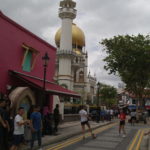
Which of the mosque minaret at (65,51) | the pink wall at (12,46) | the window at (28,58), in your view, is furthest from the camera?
the mosque minaret at (65,51)

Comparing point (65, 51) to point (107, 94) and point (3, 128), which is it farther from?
point (3, 128)

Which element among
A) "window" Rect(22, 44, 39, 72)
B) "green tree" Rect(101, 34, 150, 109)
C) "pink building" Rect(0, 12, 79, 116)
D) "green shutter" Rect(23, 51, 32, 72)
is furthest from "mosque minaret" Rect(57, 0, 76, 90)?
"green shutter" Rect(23, 51, 32, 72)

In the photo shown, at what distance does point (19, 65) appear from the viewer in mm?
16594

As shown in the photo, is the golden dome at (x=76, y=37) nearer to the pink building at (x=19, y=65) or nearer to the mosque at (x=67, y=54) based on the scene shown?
the mosque at (x=67, y=54)

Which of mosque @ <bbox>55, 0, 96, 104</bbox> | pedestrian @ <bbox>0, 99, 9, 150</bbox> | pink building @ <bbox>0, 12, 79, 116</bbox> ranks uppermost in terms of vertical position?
mosque @ <bbox>55, 0, 96, 104</bbox>

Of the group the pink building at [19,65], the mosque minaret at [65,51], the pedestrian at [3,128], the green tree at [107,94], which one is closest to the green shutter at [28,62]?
the pink building at [19,65]

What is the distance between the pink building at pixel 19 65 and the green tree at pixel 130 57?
1491 centimetres

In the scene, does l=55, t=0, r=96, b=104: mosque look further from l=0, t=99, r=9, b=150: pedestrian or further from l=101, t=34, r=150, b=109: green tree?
l=0, t=99, r=9, b=150: pedestrian

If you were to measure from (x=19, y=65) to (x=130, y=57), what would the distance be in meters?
18.5

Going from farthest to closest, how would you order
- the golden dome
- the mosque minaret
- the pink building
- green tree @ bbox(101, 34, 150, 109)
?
the golden dome
the mosque minaret
green tree @ bbox(101, 34, 150, 109)
the pink building

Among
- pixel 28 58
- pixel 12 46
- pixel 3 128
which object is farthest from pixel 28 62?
pixel 3 128

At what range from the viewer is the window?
17141 mm

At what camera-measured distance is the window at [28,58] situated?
56.2 ft

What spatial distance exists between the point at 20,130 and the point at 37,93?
30.0 ft
